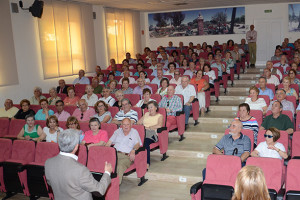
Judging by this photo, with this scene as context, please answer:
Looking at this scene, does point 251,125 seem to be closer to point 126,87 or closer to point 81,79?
point 126,87

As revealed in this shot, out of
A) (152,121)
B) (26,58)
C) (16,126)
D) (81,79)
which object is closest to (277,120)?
(152,121)

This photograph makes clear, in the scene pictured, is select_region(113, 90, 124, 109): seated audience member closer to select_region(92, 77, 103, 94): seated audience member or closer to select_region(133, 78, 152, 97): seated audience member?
select_region(133, 78, 152, 97): seated audience member

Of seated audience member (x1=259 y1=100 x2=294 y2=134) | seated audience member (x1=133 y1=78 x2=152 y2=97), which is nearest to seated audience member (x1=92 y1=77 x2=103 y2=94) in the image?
seated audience member (x1=133 y1=78 x2=152 y2=97)

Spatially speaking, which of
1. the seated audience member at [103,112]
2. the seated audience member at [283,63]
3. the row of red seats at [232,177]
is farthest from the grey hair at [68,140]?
the seated audience member at [283,63]

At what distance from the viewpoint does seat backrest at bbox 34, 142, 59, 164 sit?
4.93 m

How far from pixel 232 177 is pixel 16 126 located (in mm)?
4508

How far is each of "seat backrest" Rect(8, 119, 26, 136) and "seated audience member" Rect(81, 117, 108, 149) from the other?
1849 millimetres

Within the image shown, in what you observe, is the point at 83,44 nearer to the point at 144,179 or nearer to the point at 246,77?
the point at 246,77

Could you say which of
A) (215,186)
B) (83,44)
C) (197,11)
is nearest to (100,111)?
(215,186)

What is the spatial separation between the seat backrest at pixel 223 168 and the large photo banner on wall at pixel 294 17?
11.3 meters

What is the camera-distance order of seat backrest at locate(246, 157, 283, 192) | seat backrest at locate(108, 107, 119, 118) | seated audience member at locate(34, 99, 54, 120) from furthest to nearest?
seated audience member at locate(34, 99, 54, 120) → seat backrest at locate(108, 107, 119, 118) → seat backrest at locate(246, 157, 283, 192)

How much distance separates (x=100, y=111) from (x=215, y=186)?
3.31 meters

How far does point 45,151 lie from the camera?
195 inches

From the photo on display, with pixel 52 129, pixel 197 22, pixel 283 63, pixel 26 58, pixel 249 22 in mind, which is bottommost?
pixel 52 129
